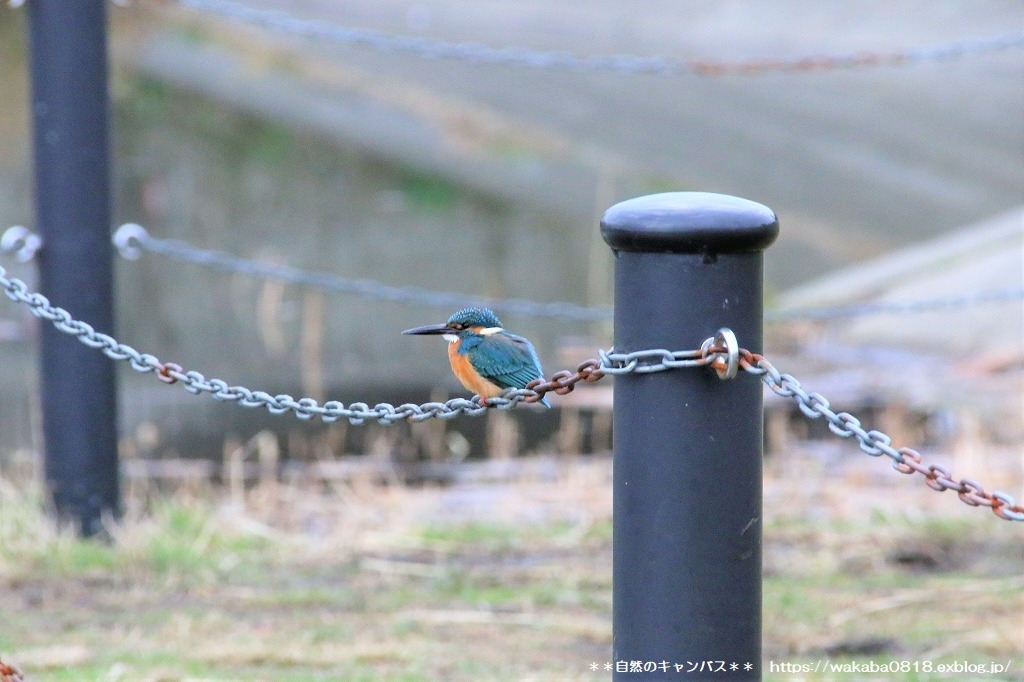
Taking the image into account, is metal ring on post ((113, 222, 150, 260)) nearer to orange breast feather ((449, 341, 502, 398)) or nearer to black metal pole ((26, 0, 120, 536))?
black metal pole ((26, 0, 120, 536))

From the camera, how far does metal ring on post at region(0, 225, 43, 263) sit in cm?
454

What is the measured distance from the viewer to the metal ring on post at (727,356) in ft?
7.20

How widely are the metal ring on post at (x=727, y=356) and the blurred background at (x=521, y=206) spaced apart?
2754 mm

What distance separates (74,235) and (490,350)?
6.65ft

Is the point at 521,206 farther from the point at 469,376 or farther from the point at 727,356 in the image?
the point at 727,356

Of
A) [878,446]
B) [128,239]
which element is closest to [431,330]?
[878,446]

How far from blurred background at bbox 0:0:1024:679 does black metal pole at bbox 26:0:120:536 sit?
460 millimetres

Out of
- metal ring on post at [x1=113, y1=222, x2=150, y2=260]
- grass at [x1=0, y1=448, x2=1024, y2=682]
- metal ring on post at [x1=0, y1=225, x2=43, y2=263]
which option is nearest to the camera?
grass at [x1=0, y1=448, x2=1024, y2=682]

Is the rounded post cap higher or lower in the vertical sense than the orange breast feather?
higher

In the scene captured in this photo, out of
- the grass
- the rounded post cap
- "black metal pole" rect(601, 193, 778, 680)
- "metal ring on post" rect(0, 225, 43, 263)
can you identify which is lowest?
the grass

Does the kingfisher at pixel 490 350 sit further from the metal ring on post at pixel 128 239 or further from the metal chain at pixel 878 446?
the metal ring on post at pixel 128 239

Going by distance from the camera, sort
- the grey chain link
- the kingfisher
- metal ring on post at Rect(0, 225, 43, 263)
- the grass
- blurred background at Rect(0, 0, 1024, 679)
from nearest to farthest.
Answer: the grey chain link, the kingfisher, the grass, metal ring on post at Rect(0, 225, 43, 263), blurred background at Rect(0, 0, 1024, 679)

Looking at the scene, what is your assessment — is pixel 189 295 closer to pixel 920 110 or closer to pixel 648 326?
pixel 920 110

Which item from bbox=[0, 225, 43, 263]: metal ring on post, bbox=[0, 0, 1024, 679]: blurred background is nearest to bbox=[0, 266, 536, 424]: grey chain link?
bbox=[0, 225, 43, 263]: metal ring on post
